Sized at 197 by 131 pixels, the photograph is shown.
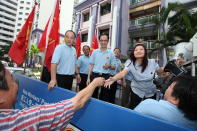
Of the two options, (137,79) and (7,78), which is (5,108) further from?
(137,79)

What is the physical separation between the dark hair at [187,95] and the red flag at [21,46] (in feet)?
13.5

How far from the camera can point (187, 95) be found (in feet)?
4.09

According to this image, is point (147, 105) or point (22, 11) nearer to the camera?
point (147, 105)

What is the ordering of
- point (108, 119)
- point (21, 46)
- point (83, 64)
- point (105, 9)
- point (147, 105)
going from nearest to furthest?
point (147, 105), point (108, 119), point (21, 46), point (83, 64), point (105, 9)

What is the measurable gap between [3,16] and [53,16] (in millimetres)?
75353

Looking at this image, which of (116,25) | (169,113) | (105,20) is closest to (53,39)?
(169,113)

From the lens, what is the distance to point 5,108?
1.13 meters

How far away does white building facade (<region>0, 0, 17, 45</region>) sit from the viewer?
2785 inches

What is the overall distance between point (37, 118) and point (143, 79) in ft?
6.99

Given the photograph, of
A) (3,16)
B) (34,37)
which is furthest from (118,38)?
(3,16)

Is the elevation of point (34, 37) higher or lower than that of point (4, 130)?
higher

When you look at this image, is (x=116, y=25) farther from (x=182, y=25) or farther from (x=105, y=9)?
(x=182, y=25)

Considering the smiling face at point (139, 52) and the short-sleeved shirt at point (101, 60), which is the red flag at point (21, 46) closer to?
the short-sleeved shirt at point (101, 60)

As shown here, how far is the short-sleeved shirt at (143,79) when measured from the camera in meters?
3.06
